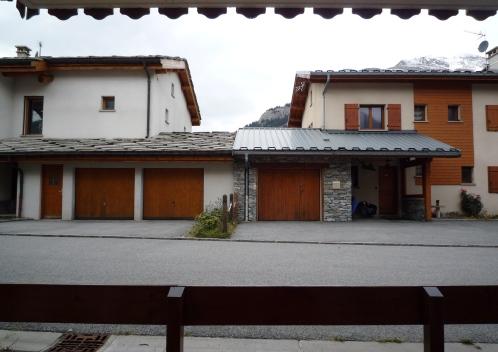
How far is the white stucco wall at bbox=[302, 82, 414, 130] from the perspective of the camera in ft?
53.0

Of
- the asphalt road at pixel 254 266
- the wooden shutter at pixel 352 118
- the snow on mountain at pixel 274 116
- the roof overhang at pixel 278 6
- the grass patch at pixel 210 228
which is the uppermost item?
the snow on mountain at pixel 274 116

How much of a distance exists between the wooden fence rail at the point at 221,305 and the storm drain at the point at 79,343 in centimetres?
164

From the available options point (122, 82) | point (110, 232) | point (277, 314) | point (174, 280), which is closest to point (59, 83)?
point (122, 82)

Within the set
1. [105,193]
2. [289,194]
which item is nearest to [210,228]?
[289,194]

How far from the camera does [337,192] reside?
13562mm

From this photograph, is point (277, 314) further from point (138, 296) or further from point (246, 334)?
point (246, 334)

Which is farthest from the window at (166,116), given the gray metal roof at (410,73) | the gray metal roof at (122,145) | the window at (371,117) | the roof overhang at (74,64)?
the window at (371,117)

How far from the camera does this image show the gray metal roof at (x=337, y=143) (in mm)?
12867

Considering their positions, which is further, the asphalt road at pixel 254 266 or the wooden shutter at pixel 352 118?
the wooden shutter at pixel 352 118

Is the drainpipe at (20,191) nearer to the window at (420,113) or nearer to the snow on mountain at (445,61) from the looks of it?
the window at (420,113)

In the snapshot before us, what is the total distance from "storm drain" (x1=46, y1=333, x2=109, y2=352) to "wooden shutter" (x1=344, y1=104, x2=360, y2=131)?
48.9 feet

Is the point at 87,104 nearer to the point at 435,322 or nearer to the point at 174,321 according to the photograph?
the point at 174,321

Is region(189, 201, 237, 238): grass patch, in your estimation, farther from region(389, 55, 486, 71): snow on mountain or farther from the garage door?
region(389, 55, 486, 71): snow on mountain

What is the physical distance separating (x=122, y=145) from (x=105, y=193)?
2.19 meters
